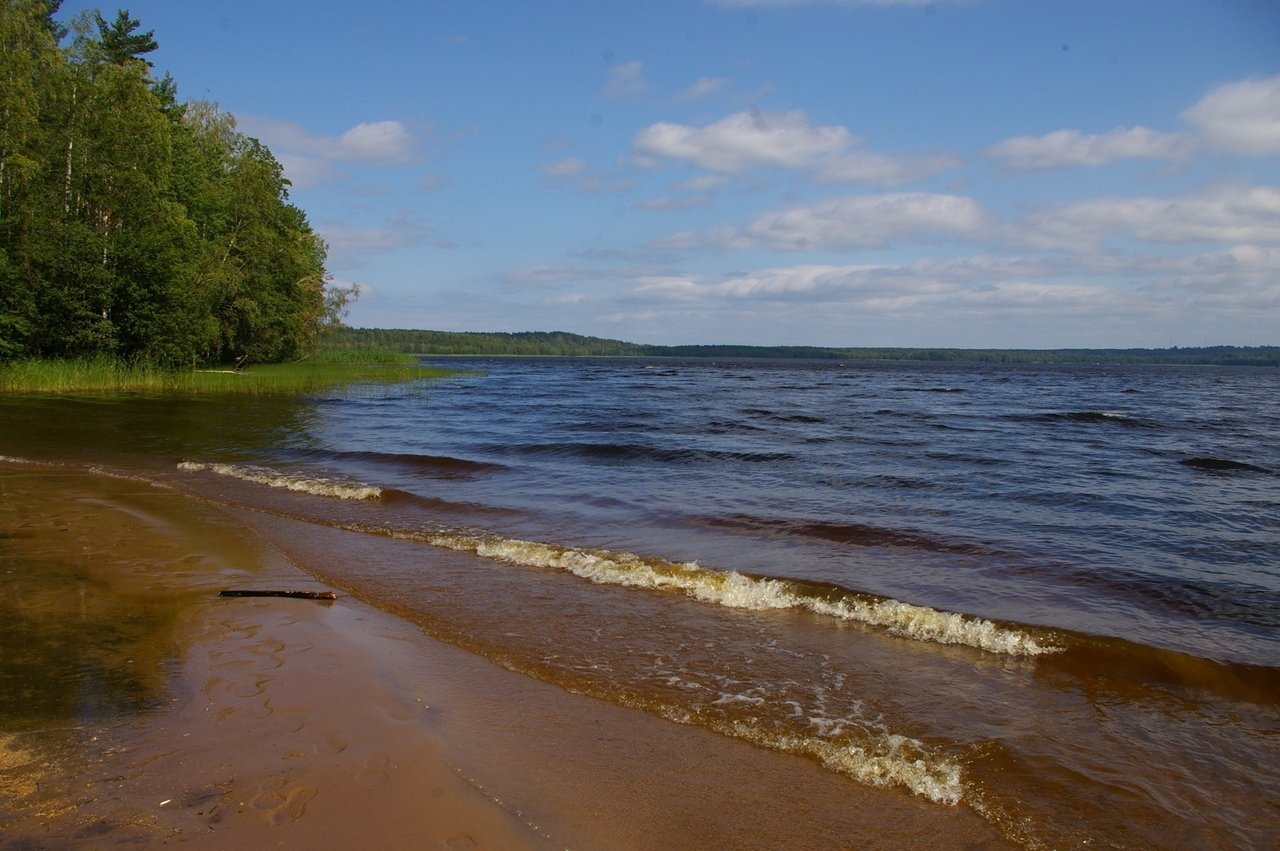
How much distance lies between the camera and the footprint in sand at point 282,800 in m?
3.54

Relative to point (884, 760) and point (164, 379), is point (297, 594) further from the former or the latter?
point (164, 379)

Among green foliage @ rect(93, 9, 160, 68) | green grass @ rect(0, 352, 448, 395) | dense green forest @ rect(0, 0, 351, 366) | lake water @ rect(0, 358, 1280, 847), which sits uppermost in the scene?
green foliage @ rect(93, 9, 160, 68)

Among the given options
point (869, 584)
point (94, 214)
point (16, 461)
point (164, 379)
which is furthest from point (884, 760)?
point (94, 214)

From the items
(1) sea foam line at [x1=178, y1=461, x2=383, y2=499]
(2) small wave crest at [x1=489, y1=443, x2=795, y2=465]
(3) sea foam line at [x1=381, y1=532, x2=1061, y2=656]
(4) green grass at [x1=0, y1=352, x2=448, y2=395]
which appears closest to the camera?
(3) sea foam line at [x1=381, y1=532, x2=1061, y2=656]

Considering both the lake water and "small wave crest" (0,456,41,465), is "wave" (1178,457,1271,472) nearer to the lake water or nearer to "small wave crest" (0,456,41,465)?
the lake water

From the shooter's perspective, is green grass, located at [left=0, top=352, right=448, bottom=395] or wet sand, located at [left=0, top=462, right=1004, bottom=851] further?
green grass, located at [left=0, top=352, right=448, bottom=395]

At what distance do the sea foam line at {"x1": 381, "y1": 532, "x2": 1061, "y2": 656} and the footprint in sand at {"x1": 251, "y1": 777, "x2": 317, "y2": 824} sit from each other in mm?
4784

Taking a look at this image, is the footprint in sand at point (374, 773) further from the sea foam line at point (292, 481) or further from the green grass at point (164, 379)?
the green grass at point (164, 379)

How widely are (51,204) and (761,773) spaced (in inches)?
1406

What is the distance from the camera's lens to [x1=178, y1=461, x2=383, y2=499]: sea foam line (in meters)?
13.4

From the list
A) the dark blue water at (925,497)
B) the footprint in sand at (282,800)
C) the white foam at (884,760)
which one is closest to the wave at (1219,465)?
the dark blue water at (925,497)

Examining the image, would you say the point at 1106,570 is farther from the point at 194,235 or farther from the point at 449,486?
the point at 194,235

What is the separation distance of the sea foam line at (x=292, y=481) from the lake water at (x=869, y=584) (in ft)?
0.26

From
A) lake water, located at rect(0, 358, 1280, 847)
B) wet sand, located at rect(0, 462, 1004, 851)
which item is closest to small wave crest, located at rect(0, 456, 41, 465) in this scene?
lake water, located at rect(0, 358, 1280, 847)
